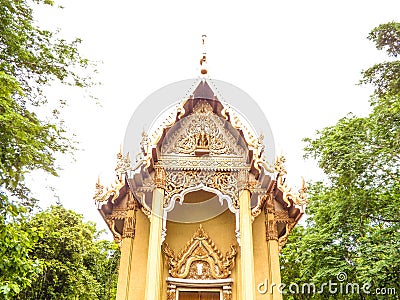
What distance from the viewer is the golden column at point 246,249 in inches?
301

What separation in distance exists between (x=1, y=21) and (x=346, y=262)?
482 inches

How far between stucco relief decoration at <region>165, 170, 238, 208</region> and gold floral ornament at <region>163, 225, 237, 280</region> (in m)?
1.67

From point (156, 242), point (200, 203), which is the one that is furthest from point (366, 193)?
point (156, 242)

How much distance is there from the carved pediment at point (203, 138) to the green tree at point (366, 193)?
4.60 m

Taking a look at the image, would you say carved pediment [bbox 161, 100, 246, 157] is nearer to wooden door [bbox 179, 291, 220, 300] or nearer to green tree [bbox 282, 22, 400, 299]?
wooden door [bbox 179, 291, 220, 300]

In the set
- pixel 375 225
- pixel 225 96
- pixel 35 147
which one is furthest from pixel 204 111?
pixel 375 225

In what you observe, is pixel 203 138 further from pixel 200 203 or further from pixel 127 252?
pixel 127 252

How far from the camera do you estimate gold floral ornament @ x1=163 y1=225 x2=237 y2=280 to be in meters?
9.55

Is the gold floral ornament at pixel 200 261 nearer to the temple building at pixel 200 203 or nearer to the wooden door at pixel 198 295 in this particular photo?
the temple building at pixel 200 203

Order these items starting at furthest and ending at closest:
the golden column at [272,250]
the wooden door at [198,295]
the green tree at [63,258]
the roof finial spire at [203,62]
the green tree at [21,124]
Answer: the green tree at [63,258] → the roof finial spire at [203,62] → the wooden door at [198,295] → the golden column at [272,250] → the green tree at [21,124]

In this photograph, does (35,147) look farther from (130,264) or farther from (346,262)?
(346,262)

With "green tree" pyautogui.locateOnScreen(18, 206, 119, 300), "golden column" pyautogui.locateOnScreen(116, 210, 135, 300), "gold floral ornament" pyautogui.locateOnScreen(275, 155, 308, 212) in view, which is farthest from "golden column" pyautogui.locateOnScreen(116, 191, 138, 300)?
"green tree" pyautogui.locateOnScreen(18, 206, 119, 300)

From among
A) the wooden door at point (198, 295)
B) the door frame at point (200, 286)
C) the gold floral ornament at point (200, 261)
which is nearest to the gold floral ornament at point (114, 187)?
the gold floral ornament at point (200, 261)

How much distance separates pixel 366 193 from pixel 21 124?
10.7m
